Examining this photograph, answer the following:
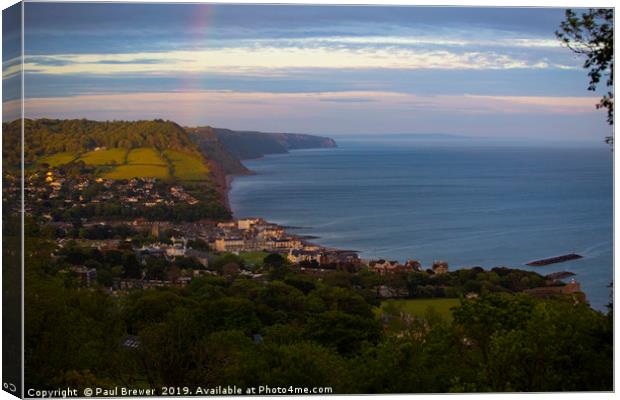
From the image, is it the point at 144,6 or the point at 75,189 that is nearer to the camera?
the point at 144,6

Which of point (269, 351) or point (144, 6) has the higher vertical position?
point (144, 6)

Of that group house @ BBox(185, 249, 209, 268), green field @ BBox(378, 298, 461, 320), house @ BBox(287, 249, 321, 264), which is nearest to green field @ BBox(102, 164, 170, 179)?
house @ BBox(185, 249, 209, 268)

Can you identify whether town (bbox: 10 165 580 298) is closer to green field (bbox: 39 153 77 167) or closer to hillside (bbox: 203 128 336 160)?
green field (bbox: 39 153 77 167)

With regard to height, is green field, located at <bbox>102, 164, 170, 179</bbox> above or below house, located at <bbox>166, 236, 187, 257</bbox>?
above

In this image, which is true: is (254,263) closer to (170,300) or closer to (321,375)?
(170,300)

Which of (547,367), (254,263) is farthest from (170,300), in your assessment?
(547,367)
